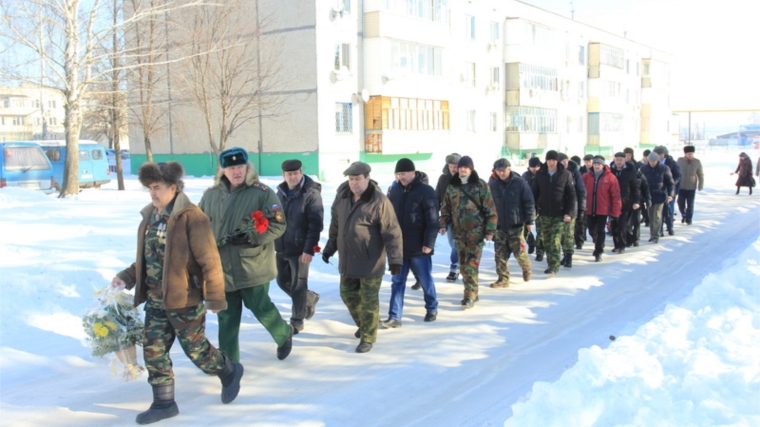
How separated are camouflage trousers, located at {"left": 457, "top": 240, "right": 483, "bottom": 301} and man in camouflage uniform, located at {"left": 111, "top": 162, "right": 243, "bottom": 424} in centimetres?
388

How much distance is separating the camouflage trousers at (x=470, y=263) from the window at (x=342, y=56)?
22790 mm

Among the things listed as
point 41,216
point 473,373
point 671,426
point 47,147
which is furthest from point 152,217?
point 47,147

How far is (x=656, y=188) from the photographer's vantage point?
13.2m

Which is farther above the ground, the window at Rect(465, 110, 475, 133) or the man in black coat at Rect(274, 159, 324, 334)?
the window at Rect(465, 110, 475, 133)

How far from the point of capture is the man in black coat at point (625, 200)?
11.7m

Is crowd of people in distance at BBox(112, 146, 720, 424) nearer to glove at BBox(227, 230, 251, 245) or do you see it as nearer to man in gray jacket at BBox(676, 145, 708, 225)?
glove at BBox(227, 230, 251, 245)

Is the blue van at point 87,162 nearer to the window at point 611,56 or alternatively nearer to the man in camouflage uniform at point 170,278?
the man in camouflage uniform at point 170,278

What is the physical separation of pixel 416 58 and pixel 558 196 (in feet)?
79.9

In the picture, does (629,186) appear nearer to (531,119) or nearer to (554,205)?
(554,205)

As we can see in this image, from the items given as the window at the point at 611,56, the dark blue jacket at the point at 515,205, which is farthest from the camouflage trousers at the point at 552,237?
the window at the point at 611,56

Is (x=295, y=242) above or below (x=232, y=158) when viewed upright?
below

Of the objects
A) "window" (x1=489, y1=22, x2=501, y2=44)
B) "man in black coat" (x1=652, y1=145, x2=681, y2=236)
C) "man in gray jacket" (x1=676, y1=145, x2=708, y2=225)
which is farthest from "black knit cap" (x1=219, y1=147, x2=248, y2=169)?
"window" (x1=489, y1=22, x2=501, y2=44)

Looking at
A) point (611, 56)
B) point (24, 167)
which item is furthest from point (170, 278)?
point (611, 56)

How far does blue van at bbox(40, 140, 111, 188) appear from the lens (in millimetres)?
23234
